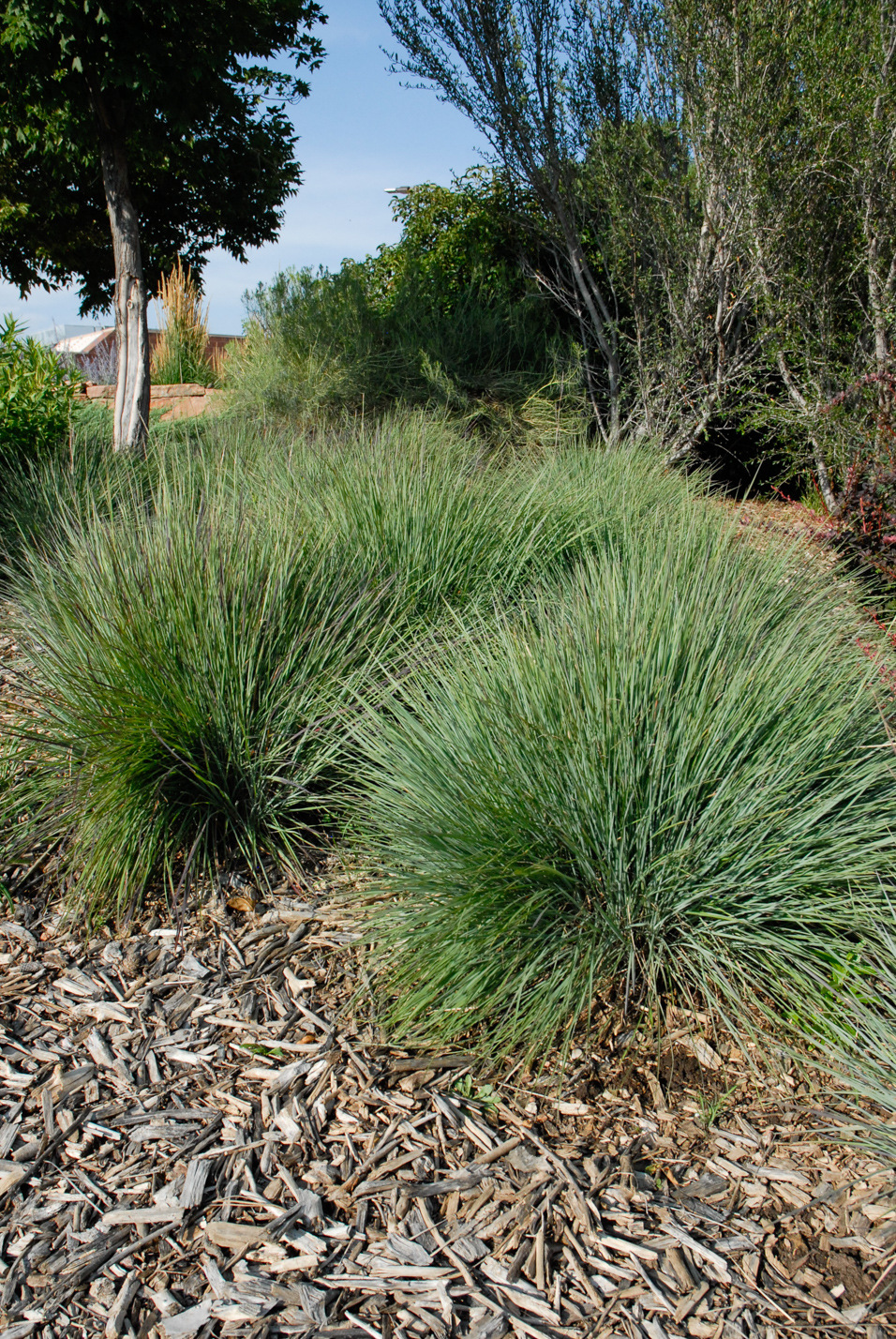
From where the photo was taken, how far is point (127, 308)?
292 inches

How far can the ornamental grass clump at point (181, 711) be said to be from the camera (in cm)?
283

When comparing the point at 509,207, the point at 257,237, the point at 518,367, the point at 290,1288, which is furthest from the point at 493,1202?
the point at 257,237

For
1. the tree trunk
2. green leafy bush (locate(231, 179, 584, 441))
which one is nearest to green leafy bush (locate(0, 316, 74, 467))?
the tree trunk

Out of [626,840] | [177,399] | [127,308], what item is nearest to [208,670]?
[626,840]

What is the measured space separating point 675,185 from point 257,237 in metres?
5.90

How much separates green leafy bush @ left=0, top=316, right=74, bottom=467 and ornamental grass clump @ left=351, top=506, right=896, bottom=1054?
521 cm

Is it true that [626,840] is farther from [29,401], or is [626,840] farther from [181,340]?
[181,340]

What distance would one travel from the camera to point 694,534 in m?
3.96

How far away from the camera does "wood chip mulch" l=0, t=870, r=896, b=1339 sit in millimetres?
1641

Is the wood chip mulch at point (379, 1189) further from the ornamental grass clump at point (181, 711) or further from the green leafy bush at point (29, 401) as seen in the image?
the green leafy bush at point (29, 401)

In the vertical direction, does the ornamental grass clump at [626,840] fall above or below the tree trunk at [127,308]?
below

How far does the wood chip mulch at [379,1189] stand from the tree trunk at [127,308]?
592 cm

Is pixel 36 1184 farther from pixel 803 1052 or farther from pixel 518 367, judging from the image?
pixel 518 367

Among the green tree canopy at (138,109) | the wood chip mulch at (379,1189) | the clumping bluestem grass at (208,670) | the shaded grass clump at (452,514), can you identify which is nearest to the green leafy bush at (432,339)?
the green tree canopy at (138,109)
